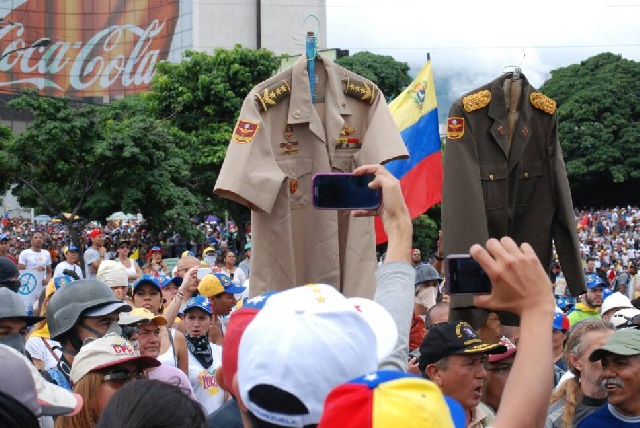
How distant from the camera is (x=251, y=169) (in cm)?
467

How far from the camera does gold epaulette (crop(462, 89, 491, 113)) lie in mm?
5059

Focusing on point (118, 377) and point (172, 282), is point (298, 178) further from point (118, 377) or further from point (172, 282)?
point (172, 282)

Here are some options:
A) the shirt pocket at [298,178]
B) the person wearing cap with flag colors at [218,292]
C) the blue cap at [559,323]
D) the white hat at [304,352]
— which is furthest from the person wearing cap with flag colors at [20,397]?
the blue cap at [559,323]

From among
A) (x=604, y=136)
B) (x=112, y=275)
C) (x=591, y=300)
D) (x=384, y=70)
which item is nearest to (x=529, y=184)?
(x=112, y=275)

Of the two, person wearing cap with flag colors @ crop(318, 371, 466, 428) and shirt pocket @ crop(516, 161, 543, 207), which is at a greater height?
shirt pocket @ crop(516, 161, 543, 207)

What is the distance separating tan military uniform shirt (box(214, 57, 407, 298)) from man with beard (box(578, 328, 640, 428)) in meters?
1.19

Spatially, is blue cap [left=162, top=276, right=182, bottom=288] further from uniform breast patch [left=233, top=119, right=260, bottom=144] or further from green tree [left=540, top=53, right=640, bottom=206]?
green tree [left=540, top=53, right=640, bottom=206]

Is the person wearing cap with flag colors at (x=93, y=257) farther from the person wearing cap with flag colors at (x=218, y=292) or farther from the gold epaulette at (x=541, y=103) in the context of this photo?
the gold epaulette at (x=541, y=103)

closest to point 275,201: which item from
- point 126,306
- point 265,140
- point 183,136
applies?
point 265,140

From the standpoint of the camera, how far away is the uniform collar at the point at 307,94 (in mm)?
4832

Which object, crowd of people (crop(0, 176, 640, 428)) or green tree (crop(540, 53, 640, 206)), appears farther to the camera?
green tree (crop(540, 53, 640, 206))

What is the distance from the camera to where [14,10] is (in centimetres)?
7444

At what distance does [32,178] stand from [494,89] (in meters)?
22.0

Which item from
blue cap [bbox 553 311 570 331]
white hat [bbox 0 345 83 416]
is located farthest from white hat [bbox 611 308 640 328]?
white hat [bbox 0 345 83 416]
